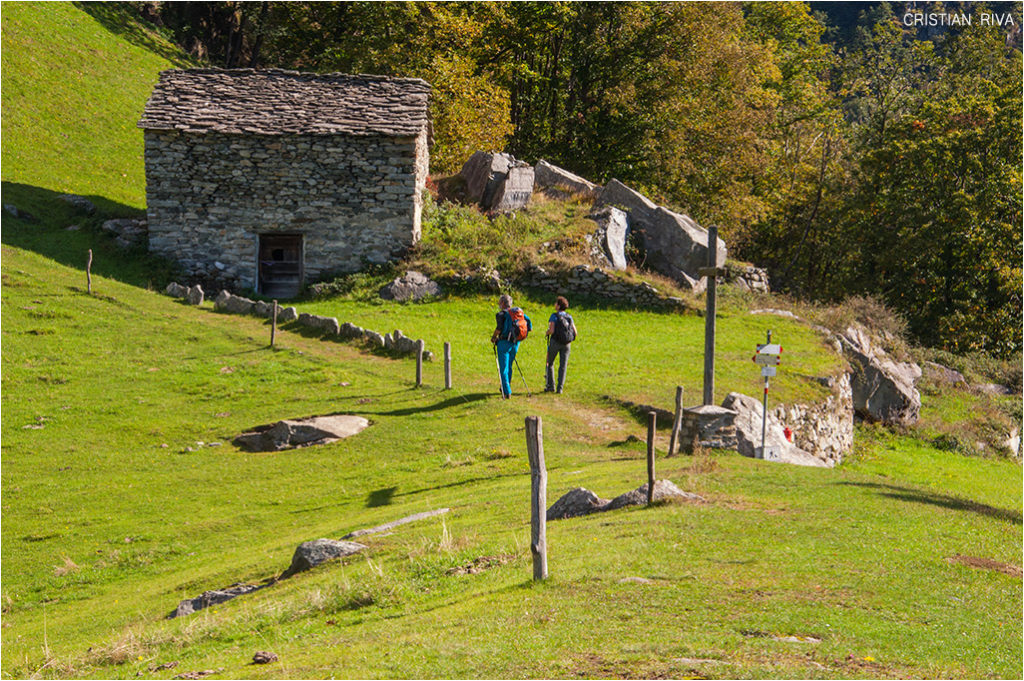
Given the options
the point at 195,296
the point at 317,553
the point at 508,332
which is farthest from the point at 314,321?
the point at 317,553

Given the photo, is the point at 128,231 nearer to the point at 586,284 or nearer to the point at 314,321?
the point at 314,321

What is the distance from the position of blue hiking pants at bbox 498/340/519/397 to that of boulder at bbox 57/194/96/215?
2234 centimetres

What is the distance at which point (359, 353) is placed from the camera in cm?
2655

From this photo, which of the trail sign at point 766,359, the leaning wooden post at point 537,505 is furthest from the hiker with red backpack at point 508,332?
the leaning wooden post at point 537,505

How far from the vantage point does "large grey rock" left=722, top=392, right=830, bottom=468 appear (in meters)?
18.3

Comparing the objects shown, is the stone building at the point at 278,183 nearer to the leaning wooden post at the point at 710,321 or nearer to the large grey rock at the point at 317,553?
the leaning wooden post at the point at 710,321

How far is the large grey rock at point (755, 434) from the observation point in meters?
18.3

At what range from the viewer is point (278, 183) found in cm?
3459

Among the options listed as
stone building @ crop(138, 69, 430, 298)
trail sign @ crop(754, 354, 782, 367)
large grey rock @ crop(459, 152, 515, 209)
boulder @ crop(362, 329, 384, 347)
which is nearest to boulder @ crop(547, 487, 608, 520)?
trail sign @ crop(754, 354, 782, 367)

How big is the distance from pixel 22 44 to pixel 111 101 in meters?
4.48

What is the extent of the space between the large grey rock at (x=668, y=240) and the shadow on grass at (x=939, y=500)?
65.8 ft

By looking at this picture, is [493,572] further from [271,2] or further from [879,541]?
[271,2]

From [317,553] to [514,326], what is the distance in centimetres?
934

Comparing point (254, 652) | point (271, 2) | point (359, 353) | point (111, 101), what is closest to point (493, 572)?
point (254, 652)
